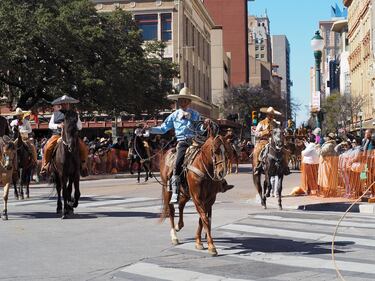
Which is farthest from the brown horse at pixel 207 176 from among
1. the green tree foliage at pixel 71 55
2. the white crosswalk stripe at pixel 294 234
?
the green tree foliage at pixel 71 55

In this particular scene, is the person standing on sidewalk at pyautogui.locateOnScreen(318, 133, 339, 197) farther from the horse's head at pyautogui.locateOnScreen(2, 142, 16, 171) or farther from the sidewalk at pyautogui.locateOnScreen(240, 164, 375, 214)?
the horse's head at pyautogui.locateOnScreen(2, 142, 16, 171)

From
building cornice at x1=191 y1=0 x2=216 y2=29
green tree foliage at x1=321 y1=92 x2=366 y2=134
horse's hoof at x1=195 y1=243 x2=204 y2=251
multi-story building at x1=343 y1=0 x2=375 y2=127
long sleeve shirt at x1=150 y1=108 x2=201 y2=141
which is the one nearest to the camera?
horse's hoof at x1=195 y1=243 x2=204 y2=251

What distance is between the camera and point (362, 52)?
79.6 metres

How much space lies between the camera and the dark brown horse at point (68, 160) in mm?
13664

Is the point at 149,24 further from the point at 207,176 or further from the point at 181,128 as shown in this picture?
the point at 207,176

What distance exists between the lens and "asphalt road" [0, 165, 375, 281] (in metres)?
8.27

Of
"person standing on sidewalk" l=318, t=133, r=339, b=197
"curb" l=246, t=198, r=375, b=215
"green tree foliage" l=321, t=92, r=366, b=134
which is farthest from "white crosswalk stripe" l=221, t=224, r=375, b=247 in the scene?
"green tree foliage" l=321, t=92, r=366, b=134

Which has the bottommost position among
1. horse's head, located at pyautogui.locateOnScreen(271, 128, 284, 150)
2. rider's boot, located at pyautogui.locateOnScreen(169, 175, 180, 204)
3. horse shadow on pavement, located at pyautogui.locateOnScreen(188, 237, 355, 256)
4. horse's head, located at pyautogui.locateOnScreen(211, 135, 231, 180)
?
horse shadow on pavement, located at pyautogui.locateOnScreen(188, 237, 355, 256)

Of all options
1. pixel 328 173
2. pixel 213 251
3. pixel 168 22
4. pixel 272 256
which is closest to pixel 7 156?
pixel 213 251

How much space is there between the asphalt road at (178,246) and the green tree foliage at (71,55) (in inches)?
700

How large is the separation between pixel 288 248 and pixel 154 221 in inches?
157

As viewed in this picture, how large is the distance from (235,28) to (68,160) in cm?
13376

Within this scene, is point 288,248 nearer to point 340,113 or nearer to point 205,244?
point 205,244

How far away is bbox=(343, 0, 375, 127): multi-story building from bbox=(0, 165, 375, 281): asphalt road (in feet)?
184
